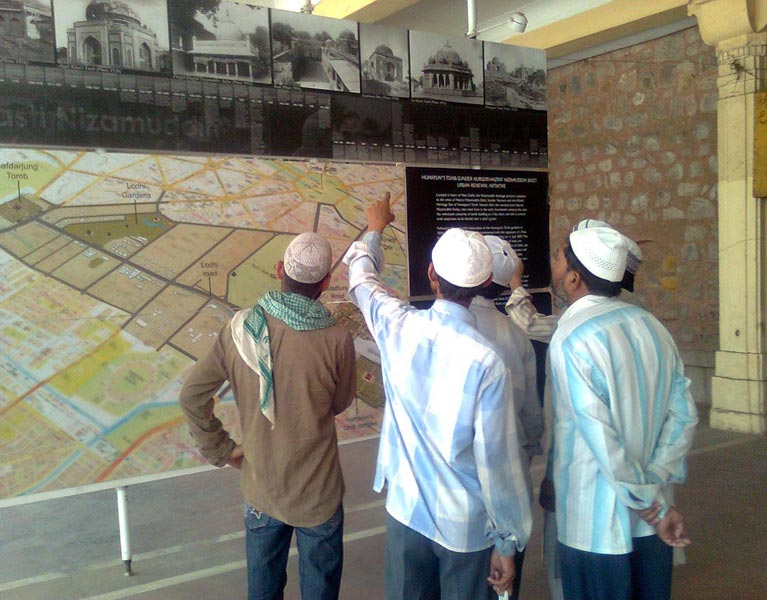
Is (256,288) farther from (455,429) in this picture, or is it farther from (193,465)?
(455,429)

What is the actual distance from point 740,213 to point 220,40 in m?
4.78

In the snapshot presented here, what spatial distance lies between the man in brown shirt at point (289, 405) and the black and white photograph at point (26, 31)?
59.2 inches

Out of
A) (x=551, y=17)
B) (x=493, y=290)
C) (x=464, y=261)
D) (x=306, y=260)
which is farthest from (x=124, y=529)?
(x=551, y=17)

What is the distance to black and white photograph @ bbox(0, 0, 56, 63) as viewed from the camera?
9.06ft

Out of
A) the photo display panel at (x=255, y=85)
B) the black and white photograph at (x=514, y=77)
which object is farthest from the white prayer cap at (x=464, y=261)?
the black and white photograph at (x=514, y=77)

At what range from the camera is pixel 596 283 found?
6.80 feet

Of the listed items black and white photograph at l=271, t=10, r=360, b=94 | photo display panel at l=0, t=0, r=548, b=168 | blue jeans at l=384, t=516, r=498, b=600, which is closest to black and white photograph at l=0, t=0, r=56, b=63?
photo display panel at l=0, t=0, r=548, b=168

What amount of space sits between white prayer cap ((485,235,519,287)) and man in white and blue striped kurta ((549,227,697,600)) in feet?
1.37

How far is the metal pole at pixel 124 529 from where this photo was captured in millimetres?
3279

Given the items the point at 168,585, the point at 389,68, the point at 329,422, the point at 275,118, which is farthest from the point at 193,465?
the point at 389,68

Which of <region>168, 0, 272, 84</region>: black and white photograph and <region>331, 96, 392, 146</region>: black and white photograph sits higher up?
<region>168, 0, 272, 84</region>: black and white photograph

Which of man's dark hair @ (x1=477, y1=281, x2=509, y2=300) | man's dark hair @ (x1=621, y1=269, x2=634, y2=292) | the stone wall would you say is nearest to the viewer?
man's dark hair @ (x1=621, y1=269, x2=634, y2=292)

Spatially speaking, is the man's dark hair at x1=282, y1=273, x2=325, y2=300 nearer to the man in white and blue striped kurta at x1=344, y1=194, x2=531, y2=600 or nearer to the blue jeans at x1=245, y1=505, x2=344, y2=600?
the man in white and blue striped kurta at x1=344, y1=194, x2=531, y2=600

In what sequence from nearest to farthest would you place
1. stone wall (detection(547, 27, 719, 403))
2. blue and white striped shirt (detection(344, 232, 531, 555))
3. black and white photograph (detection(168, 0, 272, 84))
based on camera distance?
1. blue and white striped shirt (detection(344, 232, 531, 555))
2. black and white photograph (detection(168, 0, 272, 84))
3. stone wall (detection(547, 27, 719, 403))
